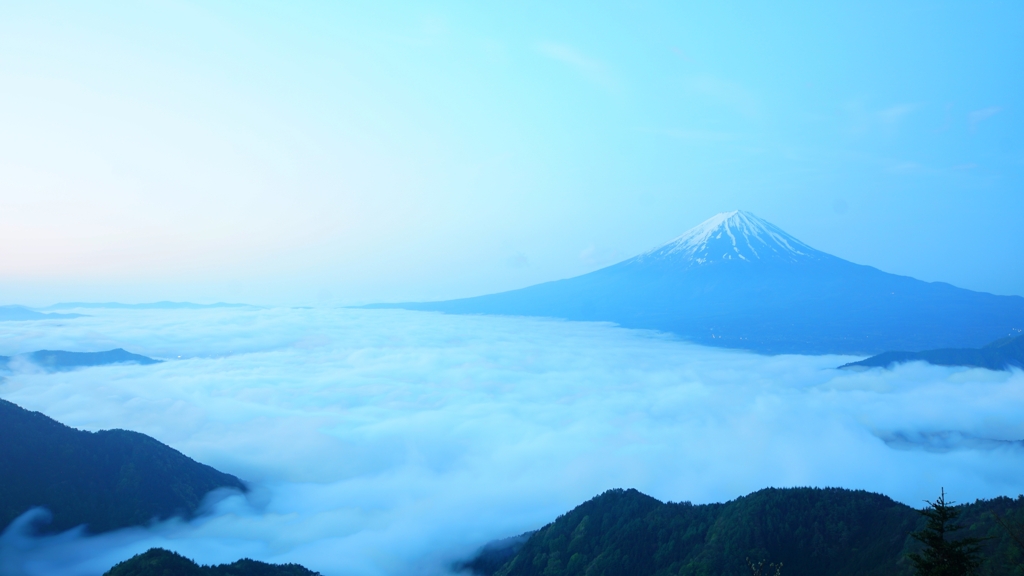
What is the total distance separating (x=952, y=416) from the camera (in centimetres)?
9519

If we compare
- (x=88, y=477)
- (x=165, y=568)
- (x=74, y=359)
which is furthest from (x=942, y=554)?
(x=74, y=359)

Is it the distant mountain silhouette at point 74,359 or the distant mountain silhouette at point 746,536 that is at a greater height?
the distant mountain silhouette at point 74,359

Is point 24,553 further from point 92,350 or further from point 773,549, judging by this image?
point 92,350

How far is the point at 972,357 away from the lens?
398 feet

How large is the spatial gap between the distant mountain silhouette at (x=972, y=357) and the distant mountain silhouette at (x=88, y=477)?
13621cm

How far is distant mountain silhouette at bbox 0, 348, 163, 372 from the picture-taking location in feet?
419

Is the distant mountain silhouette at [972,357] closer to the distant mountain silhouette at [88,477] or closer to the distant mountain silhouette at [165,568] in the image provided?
the distant mountain silhouette at [165,568]

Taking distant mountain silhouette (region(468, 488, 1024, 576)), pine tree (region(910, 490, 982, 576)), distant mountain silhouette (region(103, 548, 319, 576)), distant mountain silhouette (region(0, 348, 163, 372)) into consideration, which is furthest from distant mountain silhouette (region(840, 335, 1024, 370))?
distant mountain silhouette (region(0, 348, 163, 372))

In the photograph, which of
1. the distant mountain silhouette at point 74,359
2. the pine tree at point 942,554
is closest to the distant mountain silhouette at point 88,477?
the pine tree at point 942,554

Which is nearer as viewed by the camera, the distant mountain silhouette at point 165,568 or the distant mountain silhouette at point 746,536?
the distant mountain silhouette at point 165,568

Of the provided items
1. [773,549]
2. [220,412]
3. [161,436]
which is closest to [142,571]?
[773,549]

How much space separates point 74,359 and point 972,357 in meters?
206

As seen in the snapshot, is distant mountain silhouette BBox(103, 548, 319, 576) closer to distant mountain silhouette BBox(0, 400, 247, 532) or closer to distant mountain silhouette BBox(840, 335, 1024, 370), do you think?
distant mountain silhouette BBox(0, 400, 247, 532)

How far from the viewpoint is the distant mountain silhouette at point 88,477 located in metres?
54.9
